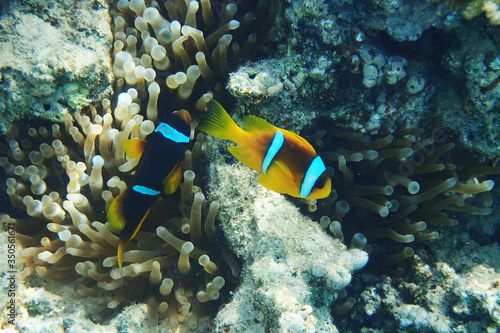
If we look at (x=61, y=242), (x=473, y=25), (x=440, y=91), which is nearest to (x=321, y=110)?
(x=440, y=91)

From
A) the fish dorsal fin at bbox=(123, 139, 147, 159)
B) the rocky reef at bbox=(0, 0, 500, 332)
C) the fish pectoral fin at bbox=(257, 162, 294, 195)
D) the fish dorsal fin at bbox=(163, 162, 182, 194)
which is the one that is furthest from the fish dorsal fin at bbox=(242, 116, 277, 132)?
the fish dorsal fin at bbox=(123, 139, 147, 159)

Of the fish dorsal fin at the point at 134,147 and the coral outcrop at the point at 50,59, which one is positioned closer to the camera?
the fish dorsal fin at the point at 134,147

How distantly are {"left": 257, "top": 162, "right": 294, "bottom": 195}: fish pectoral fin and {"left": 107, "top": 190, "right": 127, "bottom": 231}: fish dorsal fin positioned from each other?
0.87m

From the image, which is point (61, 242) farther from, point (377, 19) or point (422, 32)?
point (422, 32)

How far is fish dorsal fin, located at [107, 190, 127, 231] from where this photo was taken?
1979 millimetres

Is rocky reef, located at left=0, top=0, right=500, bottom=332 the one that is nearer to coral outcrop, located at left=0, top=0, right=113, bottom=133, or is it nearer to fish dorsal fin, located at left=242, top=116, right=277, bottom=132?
coral outcrop, located at left=0, top=0, right=113, bottom=133

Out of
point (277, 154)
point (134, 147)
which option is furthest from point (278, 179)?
point (134, 147)

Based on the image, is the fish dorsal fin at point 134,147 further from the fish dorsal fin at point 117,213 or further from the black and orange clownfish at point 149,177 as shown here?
the fish dorsal fin at point 117,213

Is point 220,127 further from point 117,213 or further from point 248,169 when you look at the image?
point 117,213

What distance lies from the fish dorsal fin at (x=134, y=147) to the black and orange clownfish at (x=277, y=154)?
0.46 m

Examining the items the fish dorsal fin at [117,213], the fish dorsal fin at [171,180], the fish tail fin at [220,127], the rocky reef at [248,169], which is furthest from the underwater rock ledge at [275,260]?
the fish dorsal fin at [117,213]

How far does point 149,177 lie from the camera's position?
195 centimetres

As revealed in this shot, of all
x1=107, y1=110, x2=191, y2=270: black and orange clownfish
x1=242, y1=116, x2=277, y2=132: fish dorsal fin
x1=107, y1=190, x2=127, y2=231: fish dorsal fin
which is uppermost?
x1=242, y1=116, x2=277, y2=132: fish dorsal fin

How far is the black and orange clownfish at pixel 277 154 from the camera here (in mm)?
1882
